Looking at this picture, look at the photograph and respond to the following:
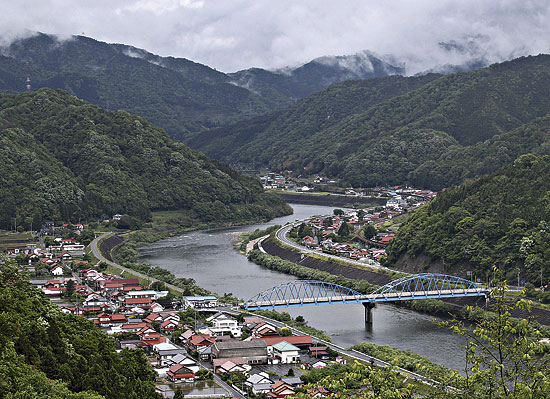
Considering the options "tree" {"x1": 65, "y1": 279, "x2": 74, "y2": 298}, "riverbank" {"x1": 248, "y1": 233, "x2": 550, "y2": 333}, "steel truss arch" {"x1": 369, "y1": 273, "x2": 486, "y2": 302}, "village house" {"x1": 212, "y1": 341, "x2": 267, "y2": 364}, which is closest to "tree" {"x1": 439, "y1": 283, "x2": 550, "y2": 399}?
"village house" {"x1": 212, "y1": 341, "x2": 267, "y2": 364}

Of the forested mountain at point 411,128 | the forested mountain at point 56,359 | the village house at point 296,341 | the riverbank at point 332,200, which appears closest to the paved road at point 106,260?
the village house at point 296,341

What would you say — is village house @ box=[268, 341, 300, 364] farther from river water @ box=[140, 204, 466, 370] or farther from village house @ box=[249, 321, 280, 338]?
river water @ box=[140, 204, 466, 370]

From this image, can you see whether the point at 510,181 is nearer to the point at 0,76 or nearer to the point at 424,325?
the point at 424,325

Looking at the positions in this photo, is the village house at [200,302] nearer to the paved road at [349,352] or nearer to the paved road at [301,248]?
the paved road at [349,352]

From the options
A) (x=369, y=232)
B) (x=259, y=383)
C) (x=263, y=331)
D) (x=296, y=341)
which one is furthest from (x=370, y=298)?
(x=369, y=232)

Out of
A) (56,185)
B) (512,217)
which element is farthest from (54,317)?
(56,185)

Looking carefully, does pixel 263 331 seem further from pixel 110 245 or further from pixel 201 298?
pixel 110 245
